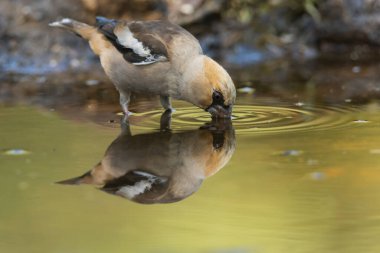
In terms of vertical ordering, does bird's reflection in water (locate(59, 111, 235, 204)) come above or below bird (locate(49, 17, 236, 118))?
below

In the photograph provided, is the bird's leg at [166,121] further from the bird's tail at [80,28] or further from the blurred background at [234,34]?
the blurred background at [234,34]

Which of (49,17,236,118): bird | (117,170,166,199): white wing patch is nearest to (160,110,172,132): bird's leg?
(49,17,236,118): bird

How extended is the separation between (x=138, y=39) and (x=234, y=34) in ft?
12.0

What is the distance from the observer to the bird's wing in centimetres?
669

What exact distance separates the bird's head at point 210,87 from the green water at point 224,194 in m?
0.17

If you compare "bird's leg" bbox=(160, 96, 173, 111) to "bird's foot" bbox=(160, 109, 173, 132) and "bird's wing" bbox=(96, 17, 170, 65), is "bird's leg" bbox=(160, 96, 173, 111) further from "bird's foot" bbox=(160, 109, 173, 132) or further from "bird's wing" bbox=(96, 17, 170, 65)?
"bird's wing" bbox=(96, 17, 170, 65)

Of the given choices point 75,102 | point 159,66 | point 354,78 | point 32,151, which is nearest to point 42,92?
point 75,102

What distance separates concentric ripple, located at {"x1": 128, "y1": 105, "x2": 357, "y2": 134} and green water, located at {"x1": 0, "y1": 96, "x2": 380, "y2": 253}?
16 mm

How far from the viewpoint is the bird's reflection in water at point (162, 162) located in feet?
15.5

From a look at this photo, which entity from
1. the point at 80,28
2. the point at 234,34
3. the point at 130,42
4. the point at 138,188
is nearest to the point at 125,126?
the point at 130,42

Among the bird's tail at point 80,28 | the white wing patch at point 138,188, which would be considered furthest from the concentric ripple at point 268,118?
the white wing patch at point 138,188

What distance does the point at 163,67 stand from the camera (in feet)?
21.9

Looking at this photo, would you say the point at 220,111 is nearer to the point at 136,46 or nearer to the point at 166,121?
the point at 166,121

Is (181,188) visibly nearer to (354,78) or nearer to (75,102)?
(75,102)
